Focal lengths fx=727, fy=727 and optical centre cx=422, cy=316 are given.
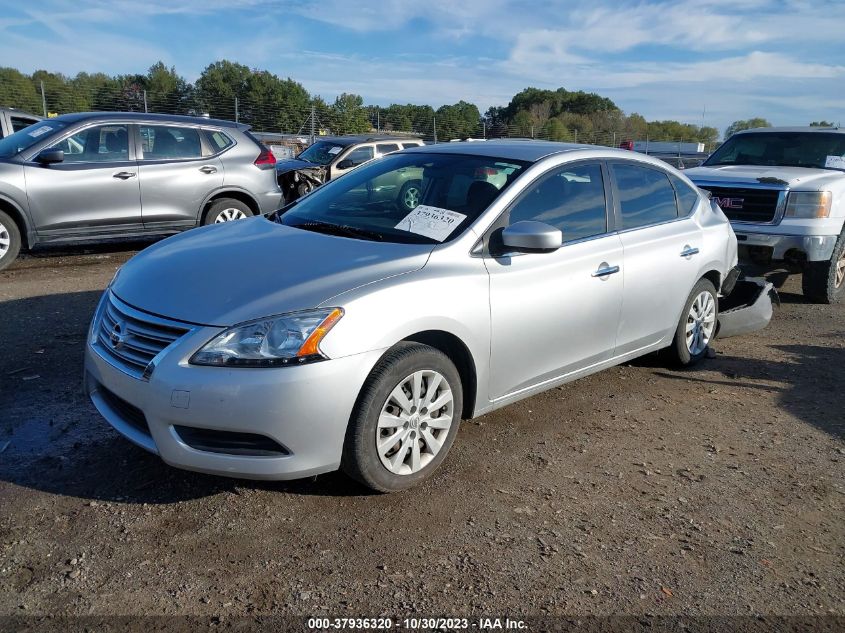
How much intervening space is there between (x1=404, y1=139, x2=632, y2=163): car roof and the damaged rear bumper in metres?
1.92

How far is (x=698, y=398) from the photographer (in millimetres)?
5156

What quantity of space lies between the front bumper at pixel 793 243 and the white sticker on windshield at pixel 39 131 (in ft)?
25.8

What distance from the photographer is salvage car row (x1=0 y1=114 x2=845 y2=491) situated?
3092 mm

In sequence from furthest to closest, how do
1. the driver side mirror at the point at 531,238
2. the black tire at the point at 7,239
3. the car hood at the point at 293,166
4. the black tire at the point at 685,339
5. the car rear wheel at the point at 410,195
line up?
the car hood at the point at 293,166, the black tire at the point at 7,239, the black tire at the point at 685,339, the car rear wheel at the point at 410,195, the driver side mirror at the point at 531,238

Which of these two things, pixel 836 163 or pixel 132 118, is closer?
pixel 836 163

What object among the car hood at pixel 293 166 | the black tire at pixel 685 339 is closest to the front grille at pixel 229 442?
the black tire at pixel 685 339

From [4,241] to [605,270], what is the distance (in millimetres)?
6794

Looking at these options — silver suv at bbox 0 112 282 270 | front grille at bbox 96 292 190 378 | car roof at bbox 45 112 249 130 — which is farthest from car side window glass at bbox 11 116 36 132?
front grille at bbox 96 292 190 378

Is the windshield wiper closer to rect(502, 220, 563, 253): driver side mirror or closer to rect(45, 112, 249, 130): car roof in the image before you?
rect(502, 220, 563, 253): driver side mirror

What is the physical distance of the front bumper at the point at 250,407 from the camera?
3.03 m

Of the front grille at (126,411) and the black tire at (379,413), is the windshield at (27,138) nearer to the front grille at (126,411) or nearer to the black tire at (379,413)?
the front grille at (126,411)

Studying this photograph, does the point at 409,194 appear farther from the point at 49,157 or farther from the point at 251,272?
the point at 49,157

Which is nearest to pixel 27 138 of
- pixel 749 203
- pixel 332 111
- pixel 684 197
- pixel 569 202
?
pixel 569 202

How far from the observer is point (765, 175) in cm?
825
